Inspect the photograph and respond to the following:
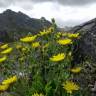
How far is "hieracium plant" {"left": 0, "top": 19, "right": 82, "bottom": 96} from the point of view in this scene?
18.9 feet

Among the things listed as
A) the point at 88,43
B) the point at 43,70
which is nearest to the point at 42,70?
the point at 43,70

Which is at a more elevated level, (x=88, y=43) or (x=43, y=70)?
(x=88, y=43)

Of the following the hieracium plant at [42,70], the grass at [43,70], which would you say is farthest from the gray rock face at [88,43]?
the grass at [43,70]

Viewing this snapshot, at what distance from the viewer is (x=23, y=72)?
6480 mm

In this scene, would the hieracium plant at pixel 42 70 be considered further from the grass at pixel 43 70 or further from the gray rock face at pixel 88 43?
the gray rock face at pixel 88 43

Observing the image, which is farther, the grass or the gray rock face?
the gray rock face

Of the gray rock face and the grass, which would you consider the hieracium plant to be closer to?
the grass

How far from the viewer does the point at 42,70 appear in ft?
21.2

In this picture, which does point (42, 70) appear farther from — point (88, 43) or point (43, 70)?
point (88, 43)

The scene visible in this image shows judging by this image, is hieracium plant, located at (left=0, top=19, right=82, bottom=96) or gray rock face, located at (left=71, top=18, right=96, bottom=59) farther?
gray rock face, located at (left=71, top=18, right=96, bottom=59)

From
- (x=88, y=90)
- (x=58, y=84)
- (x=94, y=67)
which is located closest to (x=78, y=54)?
(x=94, y=67)

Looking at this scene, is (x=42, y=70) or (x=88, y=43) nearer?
(x=42, y=70)

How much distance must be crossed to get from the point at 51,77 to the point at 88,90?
71cm

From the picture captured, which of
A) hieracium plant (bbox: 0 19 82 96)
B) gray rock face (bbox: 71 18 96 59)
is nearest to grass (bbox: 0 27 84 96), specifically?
hieracium plant (bbox: 0 19 82 96)
